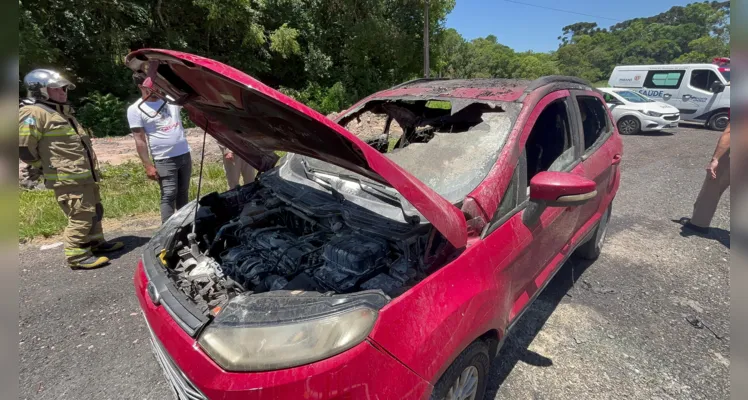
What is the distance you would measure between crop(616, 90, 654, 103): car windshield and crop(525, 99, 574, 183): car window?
35.8 ft

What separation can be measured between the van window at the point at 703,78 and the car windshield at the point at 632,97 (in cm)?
180

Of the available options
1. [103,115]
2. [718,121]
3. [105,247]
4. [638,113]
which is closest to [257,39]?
[103,115]

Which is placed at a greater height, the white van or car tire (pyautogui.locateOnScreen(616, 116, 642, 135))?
the white van

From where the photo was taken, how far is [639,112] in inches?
435

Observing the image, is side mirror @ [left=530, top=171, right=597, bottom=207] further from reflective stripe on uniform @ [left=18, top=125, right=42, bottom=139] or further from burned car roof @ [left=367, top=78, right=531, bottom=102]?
reflective stripe on uniform @ [left=18, top=125, right=42, bottom=139]

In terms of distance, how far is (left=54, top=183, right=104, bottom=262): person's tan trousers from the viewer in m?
3.68

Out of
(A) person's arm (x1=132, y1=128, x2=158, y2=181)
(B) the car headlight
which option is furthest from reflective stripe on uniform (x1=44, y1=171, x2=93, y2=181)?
(B) the car headlight

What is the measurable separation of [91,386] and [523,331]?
288cm

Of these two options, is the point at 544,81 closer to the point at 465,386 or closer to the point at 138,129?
the point at 465,386

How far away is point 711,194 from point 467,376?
14.6 feet

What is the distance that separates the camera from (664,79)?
41.1 ft

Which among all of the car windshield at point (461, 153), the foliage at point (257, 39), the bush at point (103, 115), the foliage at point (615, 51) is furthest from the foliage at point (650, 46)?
the car windshield at point (461, 153)

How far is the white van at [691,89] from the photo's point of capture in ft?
37.4

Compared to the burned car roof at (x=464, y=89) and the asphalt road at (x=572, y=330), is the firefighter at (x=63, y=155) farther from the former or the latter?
the burned car roof at (x=464, y=89)
